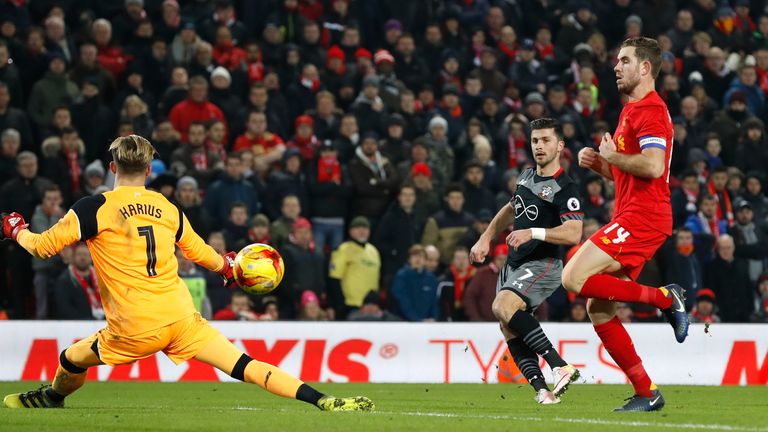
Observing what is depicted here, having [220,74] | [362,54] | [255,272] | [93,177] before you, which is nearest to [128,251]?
[255,272]

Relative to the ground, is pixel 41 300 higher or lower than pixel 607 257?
lower

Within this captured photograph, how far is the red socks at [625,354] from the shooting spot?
368 inches

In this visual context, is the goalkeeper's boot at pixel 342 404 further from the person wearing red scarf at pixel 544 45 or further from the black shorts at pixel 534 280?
the person wearing red scarf at pixel 544 45

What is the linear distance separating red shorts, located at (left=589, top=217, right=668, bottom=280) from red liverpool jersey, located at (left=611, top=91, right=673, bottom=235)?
6 cm

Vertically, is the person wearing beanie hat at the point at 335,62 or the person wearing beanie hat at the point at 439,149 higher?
the person wearing beanie hat at the point at 335,62

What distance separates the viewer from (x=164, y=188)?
16.9 metres

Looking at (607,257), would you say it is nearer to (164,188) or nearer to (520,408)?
(520,408)

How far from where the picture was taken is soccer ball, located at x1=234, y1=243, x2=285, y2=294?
362 inches

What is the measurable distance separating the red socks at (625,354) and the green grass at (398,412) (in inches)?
10.8

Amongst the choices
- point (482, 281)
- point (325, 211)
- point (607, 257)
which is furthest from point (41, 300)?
point (607, 257)

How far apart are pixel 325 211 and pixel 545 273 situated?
8.03 m

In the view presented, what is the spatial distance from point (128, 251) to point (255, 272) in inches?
38.3

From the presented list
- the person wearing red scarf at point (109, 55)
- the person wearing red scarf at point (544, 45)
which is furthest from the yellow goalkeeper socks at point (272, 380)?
the person wearing red scarf at point (544, 45)

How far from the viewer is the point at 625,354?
943 cm
